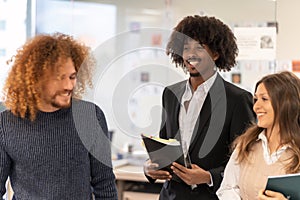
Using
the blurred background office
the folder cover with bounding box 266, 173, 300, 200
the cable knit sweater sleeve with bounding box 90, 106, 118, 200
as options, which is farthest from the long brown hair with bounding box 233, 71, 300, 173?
the blurred background office

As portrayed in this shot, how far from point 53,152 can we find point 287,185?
2.52 ft

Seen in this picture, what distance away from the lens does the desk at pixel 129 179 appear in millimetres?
3260

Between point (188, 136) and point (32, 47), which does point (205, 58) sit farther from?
point (32, 47)

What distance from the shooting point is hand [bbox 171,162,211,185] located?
72.8 inches

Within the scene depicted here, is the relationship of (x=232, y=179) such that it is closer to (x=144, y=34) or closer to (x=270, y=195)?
(x=270, y=195)

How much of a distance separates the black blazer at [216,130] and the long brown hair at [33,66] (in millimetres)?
537

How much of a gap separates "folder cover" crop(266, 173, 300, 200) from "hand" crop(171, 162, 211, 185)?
0.34 m

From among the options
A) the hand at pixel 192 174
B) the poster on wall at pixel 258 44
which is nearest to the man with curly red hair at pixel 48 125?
the hand at pixel 192 174

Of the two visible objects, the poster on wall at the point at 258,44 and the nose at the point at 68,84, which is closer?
the nose at the point at 68,84

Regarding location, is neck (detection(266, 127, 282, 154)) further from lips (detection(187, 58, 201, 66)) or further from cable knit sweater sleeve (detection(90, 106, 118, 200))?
cable knit sweater sleeve (detection(90, 106, 118, 200))

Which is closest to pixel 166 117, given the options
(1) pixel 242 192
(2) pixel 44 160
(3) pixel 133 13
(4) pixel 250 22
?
(1) pixel 242 192

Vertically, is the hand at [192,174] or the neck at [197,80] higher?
the neck at [197,80]

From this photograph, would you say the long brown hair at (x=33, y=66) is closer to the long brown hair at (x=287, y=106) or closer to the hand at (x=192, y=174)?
the hand at (x=192, y=174)

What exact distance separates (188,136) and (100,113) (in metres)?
0.41
